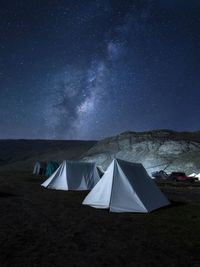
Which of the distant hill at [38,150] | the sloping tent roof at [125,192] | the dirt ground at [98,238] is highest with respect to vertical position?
the distant hill at [38,150]

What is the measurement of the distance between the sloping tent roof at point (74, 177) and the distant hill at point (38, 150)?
106 meters

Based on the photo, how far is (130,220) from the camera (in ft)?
37.1

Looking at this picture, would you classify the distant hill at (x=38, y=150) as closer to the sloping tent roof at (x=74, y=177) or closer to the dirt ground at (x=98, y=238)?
the sloping tent roof at (x=74, y=177)

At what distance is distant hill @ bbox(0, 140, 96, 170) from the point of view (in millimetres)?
138375

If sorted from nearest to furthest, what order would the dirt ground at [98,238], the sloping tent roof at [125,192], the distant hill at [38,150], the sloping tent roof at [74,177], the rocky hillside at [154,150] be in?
the dirt ground at [98,238] < the sloping tent roof at [125,192] < the sloping tent roof at [74,177] < the rocky hillside at [154,150] < the distant hill at [38,150]

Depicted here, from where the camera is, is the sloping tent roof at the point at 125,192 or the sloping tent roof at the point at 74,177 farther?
the sloping tent roof at the point at 74,177

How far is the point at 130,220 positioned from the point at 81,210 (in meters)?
3.14

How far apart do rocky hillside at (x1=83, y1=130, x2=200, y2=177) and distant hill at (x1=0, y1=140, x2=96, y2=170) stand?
163 ft

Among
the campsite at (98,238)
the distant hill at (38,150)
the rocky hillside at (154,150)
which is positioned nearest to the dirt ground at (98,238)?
the campsite at (98,238)

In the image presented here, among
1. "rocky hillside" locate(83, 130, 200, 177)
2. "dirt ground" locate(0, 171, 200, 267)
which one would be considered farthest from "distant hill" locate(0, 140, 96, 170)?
"dirt ground" locate(0, 171, 200, 267)

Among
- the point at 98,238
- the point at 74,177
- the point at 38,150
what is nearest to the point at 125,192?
the point at 98,238

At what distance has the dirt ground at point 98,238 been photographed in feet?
21.1

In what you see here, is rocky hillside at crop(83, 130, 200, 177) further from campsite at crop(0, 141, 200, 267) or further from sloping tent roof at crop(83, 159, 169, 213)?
campsite at crop(0, 141, 200, 267)

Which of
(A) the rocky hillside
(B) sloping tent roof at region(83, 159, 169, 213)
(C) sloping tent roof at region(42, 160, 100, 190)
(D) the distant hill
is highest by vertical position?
(D) the distant hill
